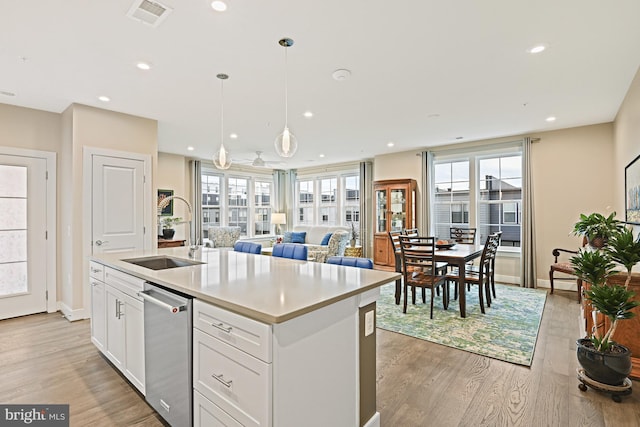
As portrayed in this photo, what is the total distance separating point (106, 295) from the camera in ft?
8.70

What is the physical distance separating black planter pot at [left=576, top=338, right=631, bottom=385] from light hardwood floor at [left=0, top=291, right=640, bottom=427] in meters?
0.14

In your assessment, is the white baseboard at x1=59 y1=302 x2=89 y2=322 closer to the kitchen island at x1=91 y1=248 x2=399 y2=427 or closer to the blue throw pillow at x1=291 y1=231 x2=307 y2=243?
the kitchen island at x1=91 y1=248 x2=399 y2=427

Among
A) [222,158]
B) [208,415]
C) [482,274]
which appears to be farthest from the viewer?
[482,274]

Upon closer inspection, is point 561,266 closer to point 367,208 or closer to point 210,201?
point 367,208

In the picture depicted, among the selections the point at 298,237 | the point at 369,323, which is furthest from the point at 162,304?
the point at 298,237

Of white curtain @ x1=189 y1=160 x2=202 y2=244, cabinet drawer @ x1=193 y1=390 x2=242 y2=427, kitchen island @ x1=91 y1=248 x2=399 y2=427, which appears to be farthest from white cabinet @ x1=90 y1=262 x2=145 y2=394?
white curtain @ x1=189 y1=160 x2=202 y2=244

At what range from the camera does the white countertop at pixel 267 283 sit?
139 centimetres

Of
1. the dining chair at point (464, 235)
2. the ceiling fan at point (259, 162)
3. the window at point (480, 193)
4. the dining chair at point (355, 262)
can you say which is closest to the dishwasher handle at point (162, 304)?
the dining chair at point (355, 262)

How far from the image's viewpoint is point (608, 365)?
2.24 meters

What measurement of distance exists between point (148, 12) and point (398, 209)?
5.83 metres

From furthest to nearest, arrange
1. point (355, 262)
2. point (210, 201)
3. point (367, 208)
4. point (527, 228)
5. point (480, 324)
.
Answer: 1. point (210, 201)
2. point (367, 208)
3. point (527, 228)
4. point (480, 324)
5. point (355, 262)

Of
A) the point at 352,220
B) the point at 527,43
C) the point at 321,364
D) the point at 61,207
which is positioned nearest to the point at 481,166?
the point at 352,220

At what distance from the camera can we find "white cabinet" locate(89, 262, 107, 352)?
106 inches

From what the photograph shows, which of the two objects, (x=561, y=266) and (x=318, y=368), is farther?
(x=561, y=266)
